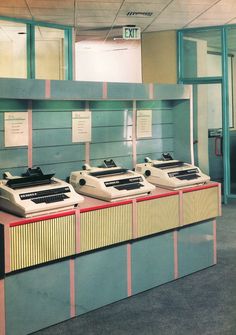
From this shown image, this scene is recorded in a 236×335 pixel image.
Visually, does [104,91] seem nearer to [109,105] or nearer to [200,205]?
[109,105]

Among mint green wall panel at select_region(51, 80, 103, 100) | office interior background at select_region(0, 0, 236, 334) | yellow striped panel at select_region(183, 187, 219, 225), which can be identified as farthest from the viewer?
office interior background at select_region(0, 0, 236, 334)

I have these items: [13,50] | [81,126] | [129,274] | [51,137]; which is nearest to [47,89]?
[51,137]

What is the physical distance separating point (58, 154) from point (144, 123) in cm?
91

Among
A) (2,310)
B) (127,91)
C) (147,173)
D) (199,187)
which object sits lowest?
(2,310)

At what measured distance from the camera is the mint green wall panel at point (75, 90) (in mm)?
3141

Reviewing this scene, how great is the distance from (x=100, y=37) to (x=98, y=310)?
5.70 m

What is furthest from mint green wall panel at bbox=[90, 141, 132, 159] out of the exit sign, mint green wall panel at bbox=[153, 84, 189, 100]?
the exit sign

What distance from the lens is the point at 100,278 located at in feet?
10.4

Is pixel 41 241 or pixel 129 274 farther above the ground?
pixel 41 241

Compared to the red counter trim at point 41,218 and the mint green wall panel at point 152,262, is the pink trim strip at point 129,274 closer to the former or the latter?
the mint green wall panel at point 152,262

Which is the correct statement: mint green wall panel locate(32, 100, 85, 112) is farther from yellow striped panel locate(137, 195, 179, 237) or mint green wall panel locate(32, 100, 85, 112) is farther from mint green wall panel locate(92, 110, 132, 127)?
yellow striped panel locate(137, 195, 179, 237)

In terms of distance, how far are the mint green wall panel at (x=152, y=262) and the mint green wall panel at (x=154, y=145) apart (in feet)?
2.70

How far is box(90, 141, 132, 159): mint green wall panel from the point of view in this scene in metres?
3.72

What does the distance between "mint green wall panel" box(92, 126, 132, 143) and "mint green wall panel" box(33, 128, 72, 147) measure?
256mm
